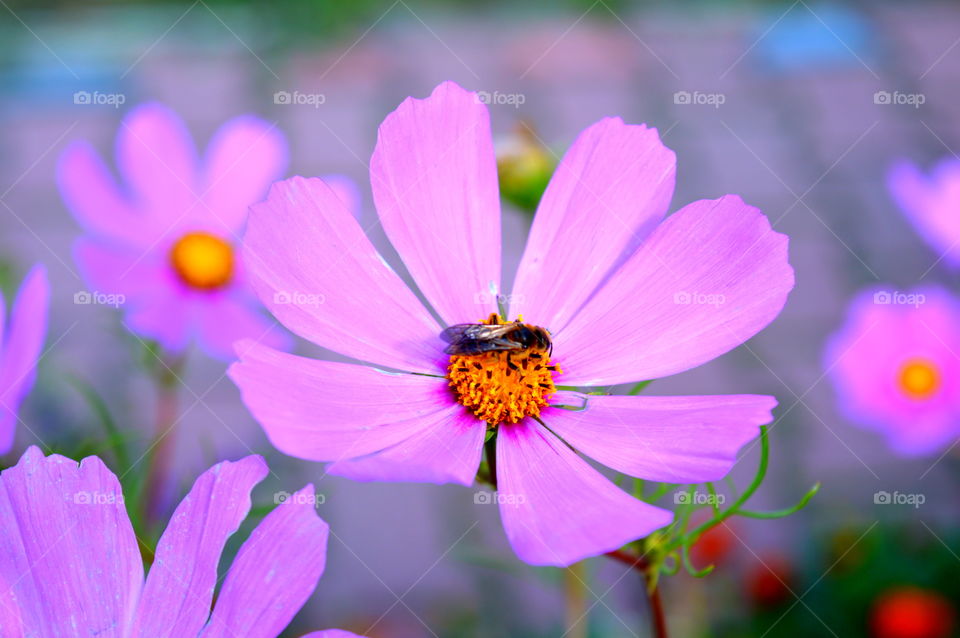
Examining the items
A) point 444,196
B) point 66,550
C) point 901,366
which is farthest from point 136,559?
point 901,366

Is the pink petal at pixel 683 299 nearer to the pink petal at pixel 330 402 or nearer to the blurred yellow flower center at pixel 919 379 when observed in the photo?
the pink petal at pixel 330 402

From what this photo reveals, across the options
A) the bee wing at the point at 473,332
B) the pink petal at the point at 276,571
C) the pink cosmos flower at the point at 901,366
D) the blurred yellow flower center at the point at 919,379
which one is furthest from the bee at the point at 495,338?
the blurred yellow flower center at the point at 919,379

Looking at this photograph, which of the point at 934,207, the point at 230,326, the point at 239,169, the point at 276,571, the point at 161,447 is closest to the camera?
the point at 276,571

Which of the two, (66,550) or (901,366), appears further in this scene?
(901,366)

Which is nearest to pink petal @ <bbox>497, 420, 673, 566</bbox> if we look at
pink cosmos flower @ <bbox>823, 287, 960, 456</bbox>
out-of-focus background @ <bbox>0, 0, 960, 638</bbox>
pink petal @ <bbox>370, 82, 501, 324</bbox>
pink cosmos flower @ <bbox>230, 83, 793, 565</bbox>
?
pink cosmos flower @ <bbox>230, 83, 793, 565</bbox>

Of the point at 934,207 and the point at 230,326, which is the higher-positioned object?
the point at 934,207

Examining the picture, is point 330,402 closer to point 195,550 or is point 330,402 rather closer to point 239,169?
point 195,550
